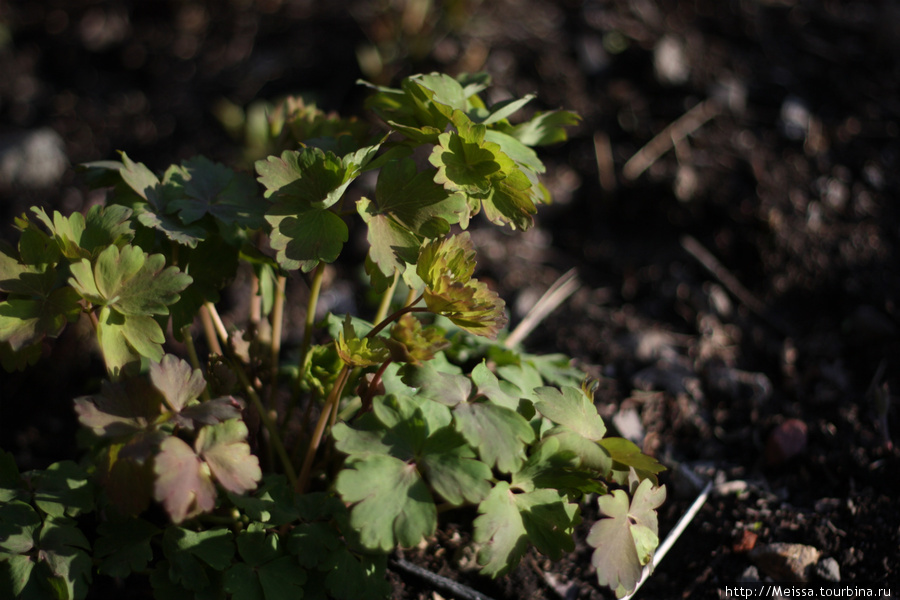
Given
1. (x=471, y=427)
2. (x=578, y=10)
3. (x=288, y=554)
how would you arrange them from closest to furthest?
(x=471, y=427), (x=288, y=554), (x=578, y=10)

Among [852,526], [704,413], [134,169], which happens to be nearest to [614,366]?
[704,413]

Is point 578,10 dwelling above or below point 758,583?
above

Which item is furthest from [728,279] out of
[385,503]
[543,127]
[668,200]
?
[385,503]

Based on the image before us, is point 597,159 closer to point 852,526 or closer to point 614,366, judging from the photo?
point 614,366

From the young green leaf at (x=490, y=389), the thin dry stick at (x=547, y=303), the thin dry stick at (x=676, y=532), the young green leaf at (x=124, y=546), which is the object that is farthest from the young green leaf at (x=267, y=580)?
the thin dry stick at (x=547, y=303)

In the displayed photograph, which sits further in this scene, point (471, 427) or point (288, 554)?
point (288, 554)

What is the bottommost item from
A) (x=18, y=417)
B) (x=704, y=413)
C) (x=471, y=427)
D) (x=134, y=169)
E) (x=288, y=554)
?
(x=18, y=417)

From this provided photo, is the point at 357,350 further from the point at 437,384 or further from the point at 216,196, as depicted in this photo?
the point at 216,196
